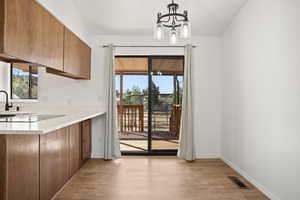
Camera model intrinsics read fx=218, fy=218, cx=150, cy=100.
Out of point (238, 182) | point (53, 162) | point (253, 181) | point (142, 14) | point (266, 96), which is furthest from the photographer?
point (142, 14)

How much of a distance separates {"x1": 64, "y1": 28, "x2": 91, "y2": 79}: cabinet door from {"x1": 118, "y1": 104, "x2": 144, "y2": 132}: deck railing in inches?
50.7

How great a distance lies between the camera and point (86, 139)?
3.94 meters

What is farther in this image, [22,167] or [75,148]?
[75,148]

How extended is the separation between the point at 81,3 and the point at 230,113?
125 inches

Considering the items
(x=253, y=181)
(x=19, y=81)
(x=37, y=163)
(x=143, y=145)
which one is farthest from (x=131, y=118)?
(x=37, y=163)

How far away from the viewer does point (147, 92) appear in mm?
4703

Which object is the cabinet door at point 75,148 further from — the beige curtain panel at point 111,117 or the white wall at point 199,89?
the white wall at point 199,89

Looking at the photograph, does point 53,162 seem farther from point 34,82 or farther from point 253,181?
point 253,181


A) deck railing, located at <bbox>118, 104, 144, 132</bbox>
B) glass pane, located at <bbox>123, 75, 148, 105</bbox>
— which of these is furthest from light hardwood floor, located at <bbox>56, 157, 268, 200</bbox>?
glass pane, located at <bbox>123, 75, 148, 105</bbox>

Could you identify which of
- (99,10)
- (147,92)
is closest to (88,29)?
(99,10)

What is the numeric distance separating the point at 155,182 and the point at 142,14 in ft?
9.06

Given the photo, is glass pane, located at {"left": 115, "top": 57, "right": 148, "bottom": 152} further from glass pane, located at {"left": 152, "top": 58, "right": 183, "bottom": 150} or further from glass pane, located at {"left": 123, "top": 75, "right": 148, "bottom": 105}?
glass pane, located at {"left": 152, "top": 58, "right": 183, "bottom": 150}

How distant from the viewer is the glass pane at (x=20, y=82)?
322 cm

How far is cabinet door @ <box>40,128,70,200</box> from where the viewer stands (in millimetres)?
2281
